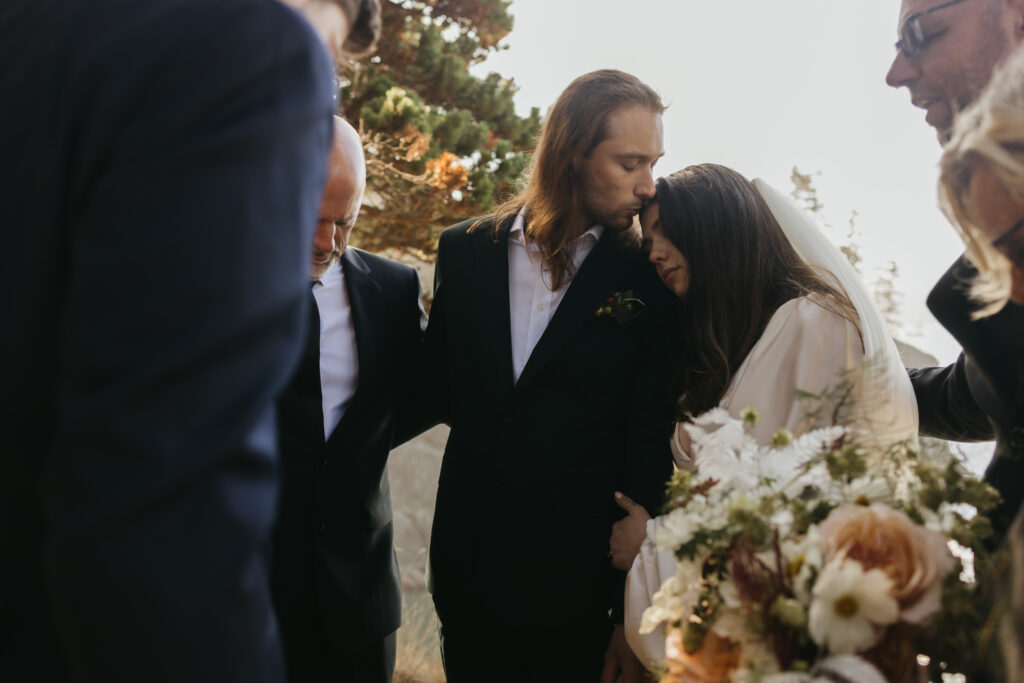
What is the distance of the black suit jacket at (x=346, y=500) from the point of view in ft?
7.45

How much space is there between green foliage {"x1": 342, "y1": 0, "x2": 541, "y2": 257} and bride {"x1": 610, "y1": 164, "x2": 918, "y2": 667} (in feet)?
7.79

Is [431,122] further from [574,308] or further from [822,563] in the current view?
[822,563]

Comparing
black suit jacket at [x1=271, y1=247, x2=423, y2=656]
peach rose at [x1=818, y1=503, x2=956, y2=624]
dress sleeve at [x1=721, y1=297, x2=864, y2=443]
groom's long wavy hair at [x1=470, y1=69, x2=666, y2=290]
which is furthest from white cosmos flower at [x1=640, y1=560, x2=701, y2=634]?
groom's long wavy hair at [x1=470, y1=69, x2=666, y2=290]

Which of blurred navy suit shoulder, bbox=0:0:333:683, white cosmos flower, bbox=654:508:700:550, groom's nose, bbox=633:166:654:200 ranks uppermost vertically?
blurred navy suit shoulder, bbox=0:0:333:683

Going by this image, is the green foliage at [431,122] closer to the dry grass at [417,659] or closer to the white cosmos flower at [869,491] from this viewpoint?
the dry grass at [417,659]

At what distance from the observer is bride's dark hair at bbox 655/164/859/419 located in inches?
92.0

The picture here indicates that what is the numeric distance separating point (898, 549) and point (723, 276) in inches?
59.4

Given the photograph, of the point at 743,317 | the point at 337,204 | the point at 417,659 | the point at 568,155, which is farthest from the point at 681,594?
the point at 417,659

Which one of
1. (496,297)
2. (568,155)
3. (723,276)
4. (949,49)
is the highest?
(949,49)

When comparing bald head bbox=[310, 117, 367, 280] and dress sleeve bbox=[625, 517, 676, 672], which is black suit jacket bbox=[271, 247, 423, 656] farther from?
dress sleeve bbox=[625, 517, 676, 672]

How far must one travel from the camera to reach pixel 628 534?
2369 millimetres

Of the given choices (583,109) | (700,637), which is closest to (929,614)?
(700,637)

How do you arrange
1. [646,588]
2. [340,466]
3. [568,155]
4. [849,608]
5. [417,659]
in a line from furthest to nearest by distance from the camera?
[417,659]
[568,155]
[340,466]
[646,588]
[849,608]

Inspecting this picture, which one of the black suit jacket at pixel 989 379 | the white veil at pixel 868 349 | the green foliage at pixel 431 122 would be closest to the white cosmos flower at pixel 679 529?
the white veil at pixel 868 349
